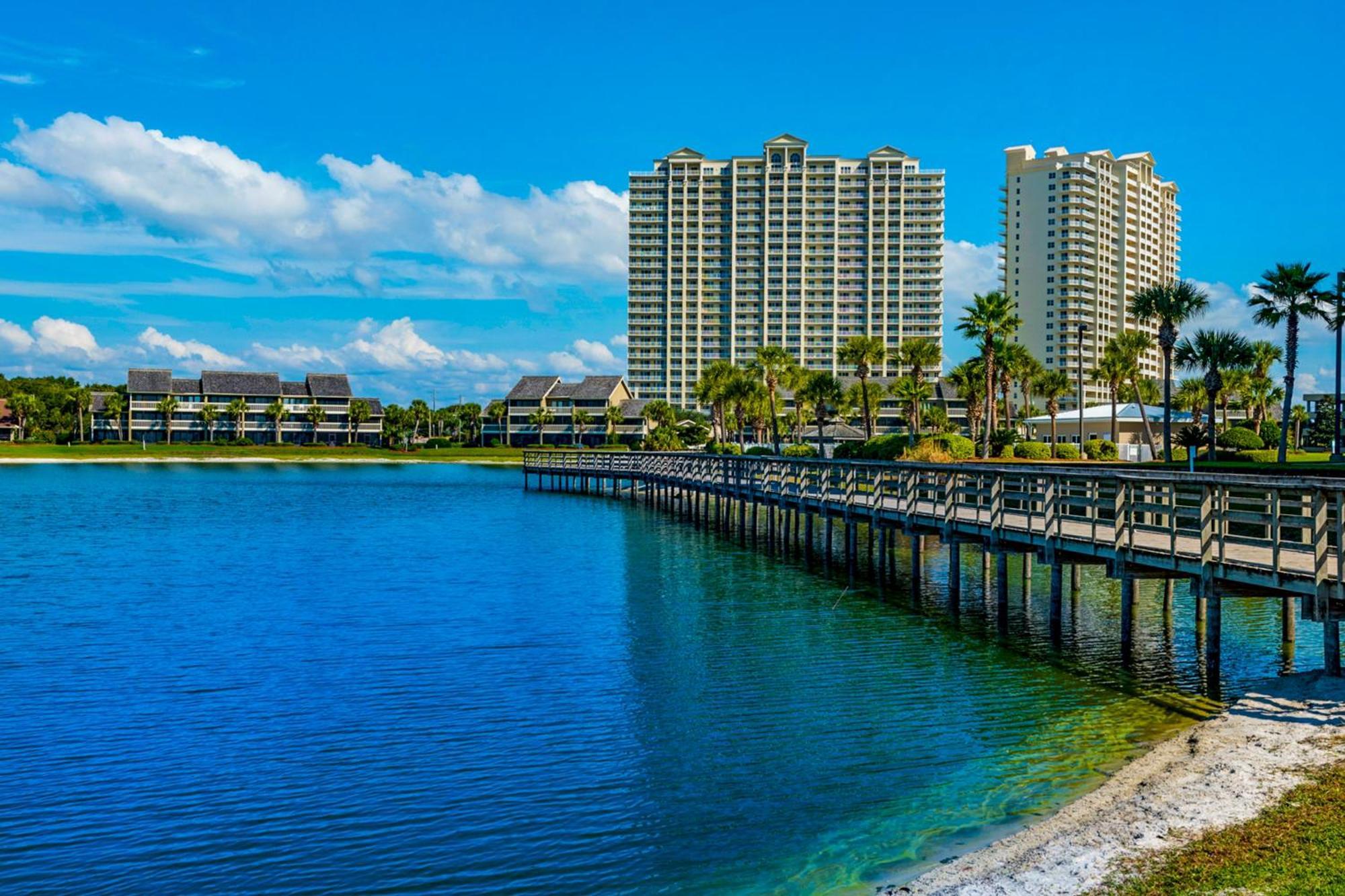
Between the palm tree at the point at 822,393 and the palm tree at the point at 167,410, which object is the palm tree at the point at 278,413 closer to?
the palm tree at the point at 167,410

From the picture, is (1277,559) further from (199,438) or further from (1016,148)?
(1016,148)

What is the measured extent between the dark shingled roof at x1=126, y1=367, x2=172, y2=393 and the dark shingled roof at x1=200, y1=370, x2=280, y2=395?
15.3ft

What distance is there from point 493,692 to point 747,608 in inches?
377

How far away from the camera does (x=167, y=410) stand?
152500 millimetres

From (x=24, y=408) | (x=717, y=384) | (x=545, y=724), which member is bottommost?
(x=545, y=724)

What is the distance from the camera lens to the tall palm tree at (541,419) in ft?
536

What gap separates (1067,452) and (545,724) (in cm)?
6410

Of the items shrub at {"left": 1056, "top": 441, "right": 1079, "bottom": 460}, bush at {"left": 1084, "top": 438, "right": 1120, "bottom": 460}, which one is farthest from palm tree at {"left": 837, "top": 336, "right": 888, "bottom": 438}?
bush at {"left": 1084, "top": 438, "right": 1120, "bottom": 460}

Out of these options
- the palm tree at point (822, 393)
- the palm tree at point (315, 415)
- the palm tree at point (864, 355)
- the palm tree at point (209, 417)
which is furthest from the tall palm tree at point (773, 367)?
the palm tree at point (209, 417)

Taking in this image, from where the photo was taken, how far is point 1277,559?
14188 millimetres

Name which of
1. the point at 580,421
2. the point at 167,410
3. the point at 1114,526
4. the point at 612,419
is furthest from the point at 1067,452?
the point at 167,410

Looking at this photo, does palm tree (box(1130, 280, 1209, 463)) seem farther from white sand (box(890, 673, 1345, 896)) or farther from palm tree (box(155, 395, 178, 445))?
palm tree (box(155, 395, 178, 445))

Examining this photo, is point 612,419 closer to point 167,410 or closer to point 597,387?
point 597,387

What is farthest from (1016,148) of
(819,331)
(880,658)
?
(880,658)
